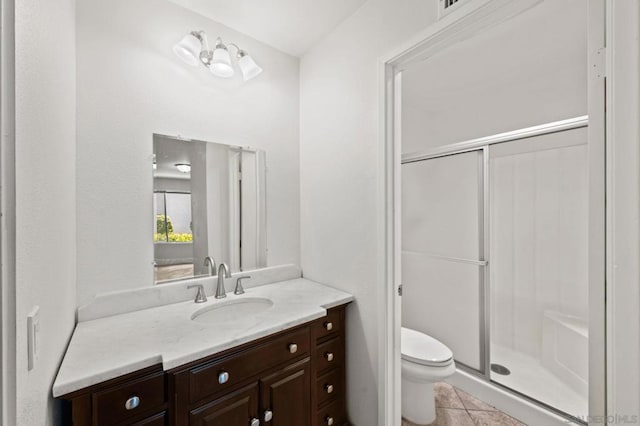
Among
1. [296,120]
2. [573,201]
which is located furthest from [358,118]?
[573,201]

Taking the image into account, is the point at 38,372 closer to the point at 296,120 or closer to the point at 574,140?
the point at 296,120

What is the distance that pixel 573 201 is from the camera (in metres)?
2.06

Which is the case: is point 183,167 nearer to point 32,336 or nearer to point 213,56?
point 213,56

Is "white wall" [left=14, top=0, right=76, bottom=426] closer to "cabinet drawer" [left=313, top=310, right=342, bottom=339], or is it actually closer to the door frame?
"cabinet drawer" [left=313, top=310, right=342, bottom=339]

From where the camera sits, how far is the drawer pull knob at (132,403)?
2.89 feet

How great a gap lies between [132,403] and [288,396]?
635mm

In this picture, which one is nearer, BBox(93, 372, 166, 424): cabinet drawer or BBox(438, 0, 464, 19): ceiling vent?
BBox(93, 372, 166, 424): cabinet drawer

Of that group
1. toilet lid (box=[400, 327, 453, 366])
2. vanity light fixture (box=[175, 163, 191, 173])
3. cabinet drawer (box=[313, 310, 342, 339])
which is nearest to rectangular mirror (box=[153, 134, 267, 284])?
vanity light fixture (box=[175, 163, 191, 173])

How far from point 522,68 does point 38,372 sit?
3013 mm

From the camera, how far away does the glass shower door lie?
7.17 feet

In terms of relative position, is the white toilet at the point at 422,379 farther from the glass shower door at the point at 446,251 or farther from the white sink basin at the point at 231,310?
the white sink basin at the point at 231,310

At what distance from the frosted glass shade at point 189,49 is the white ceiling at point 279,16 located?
0.23 meters

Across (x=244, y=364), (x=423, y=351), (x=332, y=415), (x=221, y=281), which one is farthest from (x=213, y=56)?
(x=423, y=351)

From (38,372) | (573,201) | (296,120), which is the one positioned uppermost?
(296,120)
